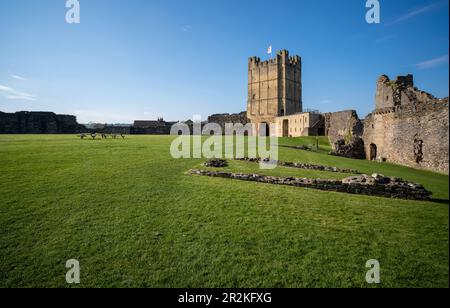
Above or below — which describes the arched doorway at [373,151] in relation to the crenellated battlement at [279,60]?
below

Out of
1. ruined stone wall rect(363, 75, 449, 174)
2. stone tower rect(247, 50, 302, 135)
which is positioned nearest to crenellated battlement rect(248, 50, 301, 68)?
stone tower rect(247, 50, 302, 135)

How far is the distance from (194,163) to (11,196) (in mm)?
9059

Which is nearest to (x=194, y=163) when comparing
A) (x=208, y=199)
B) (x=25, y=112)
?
(x=208, y=199)

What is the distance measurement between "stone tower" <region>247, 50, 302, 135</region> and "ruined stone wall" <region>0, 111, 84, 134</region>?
4456 cm

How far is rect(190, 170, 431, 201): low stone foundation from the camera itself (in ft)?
30.6

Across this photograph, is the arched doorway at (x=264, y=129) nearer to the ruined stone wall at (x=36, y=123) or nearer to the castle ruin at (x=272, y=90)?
the castle ruin at (x=272, y=90)

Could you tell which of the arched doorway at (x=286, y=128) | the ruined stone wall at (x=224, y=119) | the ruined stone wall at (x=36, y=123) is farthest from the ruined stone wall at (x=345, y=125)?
the ruined stone wall at (x=36, y=123)

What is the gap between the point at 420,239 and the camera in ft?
20.1

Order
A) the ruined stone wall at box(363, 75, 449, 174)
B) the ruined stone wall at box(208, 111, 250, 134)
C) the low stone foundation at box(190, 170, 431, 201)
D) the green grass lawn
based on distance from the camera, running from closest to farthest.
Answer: the green grass lawn, the low stone foundation at box(190, 170, 431, 201), the ruined stone wall at box(363, 75, 449, 174), the ruined stone wall at box(208, 111, 250, 134)

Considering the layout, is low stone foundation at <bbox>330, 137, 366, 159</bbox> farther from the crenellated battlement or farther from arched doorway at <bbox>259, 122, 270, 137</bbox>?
the crenellated battlement

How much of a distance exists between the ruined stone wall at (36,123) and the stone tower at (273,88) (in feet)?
146

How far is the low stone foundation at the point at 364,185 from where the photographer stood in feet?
30.6

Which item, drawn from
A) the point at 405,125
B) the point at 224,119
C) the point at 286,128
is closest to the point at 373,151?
the point at 405,125
